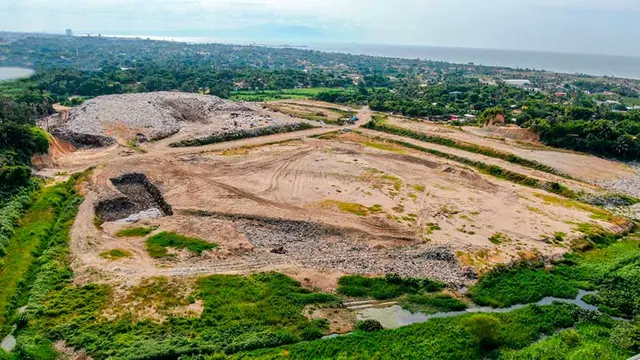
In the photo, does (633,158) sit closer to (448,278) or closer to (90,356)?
(448,278)

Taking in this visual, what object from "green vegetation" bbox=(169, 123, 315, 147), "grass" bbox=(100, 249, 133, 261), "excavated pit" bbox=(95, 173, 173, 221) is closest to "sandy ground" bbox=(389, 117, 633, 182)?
"green vegetation" bbox=(169, 123, 315, 147)

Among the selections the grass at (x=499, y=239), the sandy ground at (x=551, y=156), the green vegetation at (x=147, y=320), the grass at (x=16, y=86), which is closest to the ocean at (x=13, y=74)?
the grass at (x=16, y=86)

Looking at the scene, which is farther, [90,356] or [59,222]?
[59,222]

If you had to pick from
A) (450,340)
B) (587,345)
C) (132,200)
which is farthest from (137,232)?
(587,345)

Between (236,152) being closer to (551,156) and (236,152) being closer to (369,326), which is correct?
(369,326)

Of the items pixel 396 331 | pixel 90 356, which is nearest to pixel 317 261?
pixel 396 331

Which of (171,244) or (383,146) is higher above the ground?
(383,146)
